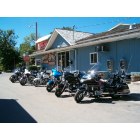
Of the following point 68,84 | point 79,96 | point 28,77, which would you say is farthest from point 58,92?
point 28,77

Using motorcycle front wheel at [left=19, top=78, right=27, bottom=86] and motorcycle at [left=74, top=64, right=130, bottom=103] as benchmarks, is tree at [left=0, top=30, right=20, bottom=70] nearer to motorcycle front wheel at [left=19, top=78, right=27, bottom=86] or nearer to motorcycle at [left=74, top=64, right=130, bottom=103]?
motorcycle front wheel at [left=19, top=78, right=27, bottom=86]

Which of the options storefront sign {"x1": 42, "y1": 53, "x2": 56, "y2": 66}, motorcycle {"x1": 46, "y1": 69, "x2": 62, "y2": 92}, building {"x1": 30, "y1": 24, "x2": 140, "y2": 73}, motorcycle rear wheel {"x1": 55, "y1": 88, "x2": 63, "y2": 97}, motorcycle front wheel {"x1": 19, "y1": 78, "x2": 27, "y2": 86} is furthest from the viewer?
storefront sign {"x1": 42, "y1": 53, "x2": 56, "y2": 66}

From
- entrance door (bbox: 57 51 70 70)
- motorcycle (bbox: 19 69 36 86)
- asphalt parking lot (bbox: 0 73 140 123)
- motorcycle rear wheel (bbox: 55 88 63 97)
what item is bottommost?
asphalt parking lot (bbox: 0 73 140 123)

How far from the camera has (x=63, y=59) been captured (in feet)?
90.9

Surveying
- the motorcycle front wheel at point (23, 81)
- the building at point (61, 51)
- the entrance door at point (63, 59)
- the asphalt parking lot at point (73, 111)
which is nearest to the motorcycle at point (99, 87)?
the asphalt parking lot at point (73, 111)

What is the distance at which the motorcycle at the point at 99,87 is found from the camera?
1061 centimetres

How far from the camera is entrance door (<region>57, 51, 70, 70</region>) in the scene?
87.9ft

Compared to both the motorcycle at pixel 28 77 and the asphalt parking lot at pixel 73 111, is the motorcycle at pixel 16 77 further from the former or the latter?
the asphalt parking lot at pixel 73 111

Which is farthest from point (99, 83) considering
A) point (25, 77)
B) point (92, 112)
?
point (25, 77)

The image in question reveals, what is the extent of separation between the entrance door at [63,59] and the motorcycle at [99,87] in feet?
49.6

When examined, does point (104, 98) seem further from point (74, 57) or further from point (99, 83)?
point (74, 57)

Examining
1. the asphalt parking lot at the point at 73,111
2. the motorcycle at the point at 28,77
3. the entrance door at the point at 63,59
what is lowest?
the asphalt parking lot at the point at 73,111

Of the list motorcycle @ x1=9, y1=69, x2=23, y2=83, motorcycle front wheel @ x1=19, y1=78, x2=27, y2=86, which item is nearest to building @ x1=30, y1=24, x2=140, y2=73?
motorcycle @ x1=9, y1=69, x2=23, y2=83

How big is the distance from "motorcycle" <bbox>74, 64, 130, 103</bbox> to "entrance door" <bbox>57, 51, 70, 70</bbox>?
15.1 metres
